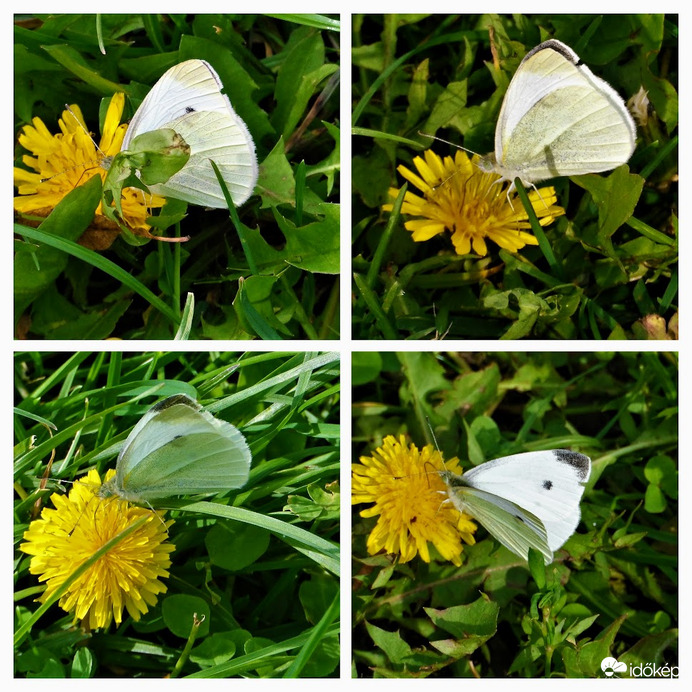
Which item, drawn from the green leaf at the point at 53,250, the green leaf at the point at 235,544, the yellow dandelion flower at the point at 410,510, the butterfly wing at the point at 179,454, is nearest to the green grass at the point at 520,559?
the yellow dandelion flower at the point at 410,510

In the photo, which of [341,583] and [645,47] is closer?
[341,583]

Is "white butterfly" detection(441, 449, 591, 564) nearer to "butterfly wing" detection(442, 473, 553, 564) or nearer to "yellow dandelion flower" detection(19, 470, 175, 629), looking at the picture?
"butterfly wing" detection(442, 473, 553, 564)

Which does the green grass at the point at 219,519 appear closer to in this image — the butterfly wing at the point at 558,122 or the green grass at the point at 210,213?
the green grass at the point at 210,213

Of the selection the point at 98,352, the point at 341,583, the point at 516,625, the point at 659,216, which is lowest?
the point at 516,625

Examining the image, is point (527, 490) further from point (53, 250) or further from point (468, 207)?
point (53, 250)

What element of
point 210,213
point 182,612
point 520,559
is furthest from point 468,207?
point 182,612
